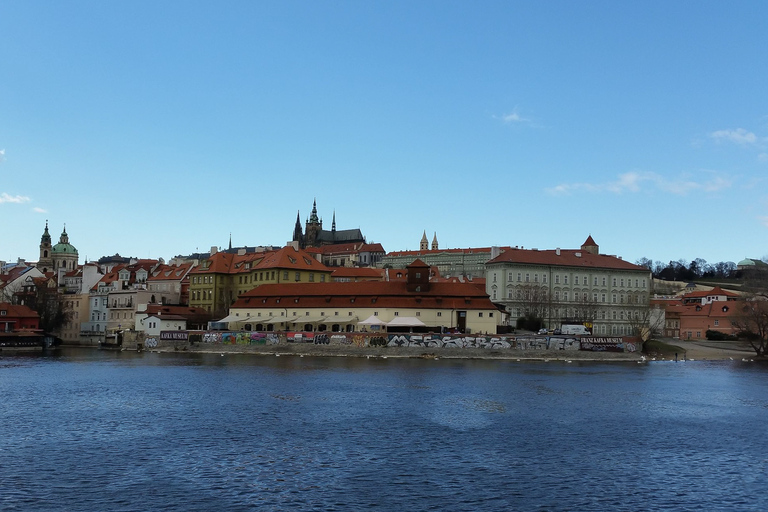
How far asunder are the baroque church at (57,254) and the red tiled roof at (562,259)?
95.0 m

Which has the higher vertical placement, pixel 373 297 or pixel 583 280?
pixel 583 280

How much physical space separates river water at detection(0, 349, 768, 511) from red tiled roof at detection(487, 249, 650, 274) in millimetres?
60692

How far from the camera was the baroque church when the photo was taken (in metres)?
167

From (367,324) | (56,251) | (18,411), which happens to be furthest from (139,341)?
(56,251)

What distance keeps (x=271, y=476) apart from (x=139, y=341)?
73.3m

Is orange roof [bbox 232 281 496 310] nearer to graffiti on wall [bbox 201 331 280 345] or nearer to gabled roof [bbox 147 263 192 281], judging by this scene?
graffiti on wall [bbox 201 331 280 345]

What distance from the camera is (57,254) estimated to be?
168 meters

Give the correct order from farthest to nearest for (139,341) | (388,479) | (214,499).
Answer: (139,341), (388,479), (214,499)

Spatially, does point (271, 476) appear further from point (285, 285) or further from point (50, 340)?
point (50, 340)

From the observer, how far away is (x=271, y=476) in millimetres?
25078

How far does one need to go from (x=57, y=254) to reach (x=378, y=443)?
15303 centimetres

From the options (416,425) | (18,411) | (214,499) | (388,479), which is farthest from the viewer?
(18,411)

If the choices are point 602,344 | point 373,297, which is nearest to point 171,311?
point 373,297

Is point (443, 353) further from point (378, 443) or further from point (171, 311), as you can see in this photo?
point (378, 443)
